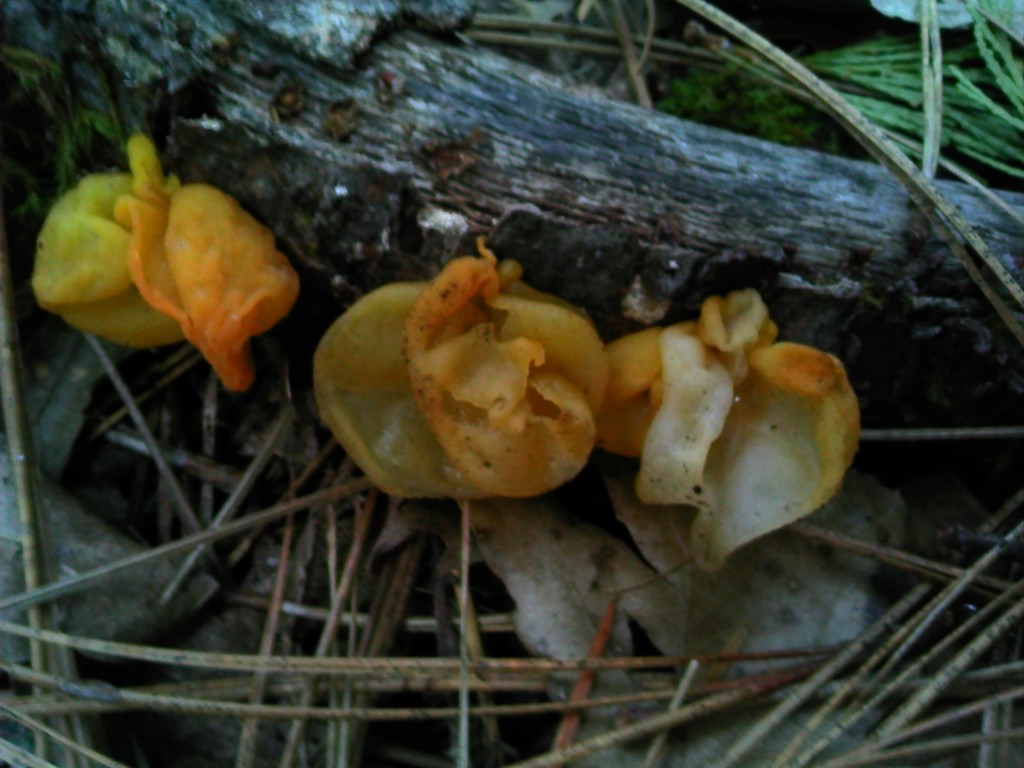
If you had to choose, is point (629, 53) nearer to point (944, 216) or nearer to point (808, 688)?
point (944, 216)

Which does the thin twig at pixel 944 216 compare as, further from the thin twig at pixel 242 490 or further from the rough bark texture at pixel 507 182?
the thin twig at pixel 242 490

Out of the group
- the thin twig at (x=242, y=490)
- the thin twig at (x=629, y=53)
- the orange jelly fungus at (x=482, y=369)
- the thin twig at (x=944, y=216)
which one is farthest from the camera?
the thin twig at (x=629, y=53)

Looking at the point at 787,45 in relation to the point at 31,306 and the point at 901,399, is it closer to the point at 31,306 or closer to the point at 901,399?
the point at 901,399

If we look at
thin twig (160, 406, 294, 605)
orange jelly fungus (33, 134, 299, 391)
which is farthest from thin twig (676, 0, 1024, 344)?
thin twig (160, 406, 294, 605)

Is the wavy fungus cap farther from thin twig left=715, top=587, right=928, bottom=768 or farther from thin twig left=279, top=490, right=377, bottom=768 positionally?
thin twig left=715, top=587, right=928, bottom=768

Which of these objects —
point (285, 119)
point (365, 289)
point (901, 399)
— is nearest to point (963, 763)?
point (901, 399)

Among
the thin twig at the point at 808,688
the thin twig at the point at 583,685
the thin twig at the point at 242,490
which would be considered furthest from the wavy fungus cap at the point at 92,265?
the thin twig at the point at 808,688
